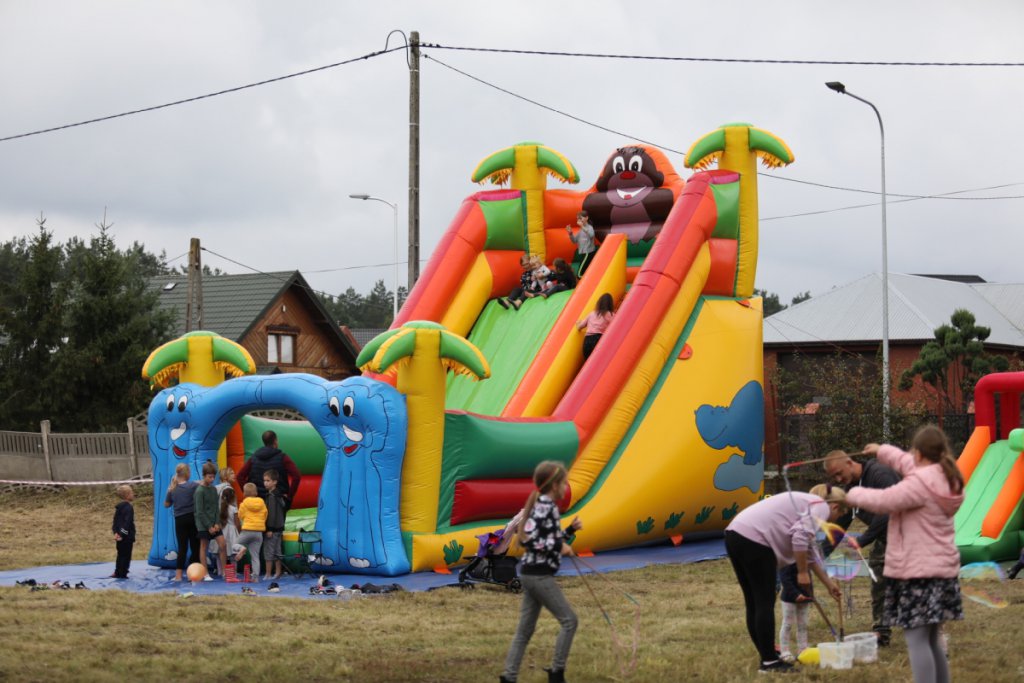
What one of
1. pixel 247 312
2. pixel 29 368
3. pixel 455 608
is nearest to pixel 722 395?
pixel 455 608

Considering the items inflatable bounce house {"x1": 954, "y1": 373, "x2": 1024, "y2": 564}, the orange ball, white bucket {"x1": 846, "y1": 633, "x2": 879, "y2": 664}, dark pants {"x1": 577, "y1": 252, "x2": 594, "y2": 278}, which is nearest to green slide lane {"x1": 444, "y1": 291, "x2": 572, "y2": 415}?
dark pants {"x1": 577, "y1": 252, "x2": 594, "y2": 278}

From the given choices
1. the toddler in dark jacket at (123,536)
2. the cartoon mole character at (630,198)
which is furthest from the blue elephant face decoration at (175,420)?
the cartoon mole character at (630,198)

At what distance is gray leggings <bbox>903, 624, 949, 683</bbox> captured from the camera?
5754 millimetres

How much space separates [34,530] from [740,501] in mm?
9435

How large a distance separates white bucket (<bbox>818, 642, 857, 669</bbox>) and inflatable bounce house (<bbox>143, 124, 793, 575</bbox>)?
16.4ft

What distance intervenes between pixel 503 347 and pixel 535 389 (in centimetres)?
145

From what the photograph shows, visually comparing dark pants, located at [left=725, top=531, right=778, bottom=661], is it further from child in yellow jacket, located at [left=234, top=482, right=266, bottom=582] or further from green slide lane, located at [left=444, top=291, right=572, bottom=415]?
green slide lane, located at [left=444, top=291, right=572, bottom=415]

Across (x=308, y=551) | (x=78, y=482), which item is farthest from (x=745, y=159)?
(x=78, y=482)

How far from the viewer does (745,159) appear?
15094 mm

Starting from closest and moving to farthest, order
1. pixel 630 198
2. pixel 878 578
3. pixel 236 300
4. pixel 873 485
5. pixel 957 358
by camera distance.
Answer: pixel 873 485, pixel 878 578, pixel 630 198, pixel 957 358, pixel 236 300

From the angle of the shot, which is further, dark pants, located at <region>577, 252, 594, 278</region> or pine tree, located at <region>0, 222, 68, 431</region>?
pine tree, located at <region>0, 222, 68, 431</region>

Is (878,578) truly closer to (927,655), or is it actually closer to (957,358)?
(927,655)

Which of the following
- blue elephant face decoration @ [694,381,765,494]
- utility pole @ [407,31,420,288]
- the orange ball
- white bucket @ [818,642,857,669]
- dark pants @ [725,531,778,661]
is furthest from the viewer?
utility pole @ [407,31,420,288]

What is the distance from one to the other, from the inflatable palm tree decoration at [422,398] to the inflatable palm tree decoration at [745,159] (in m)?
4.70
